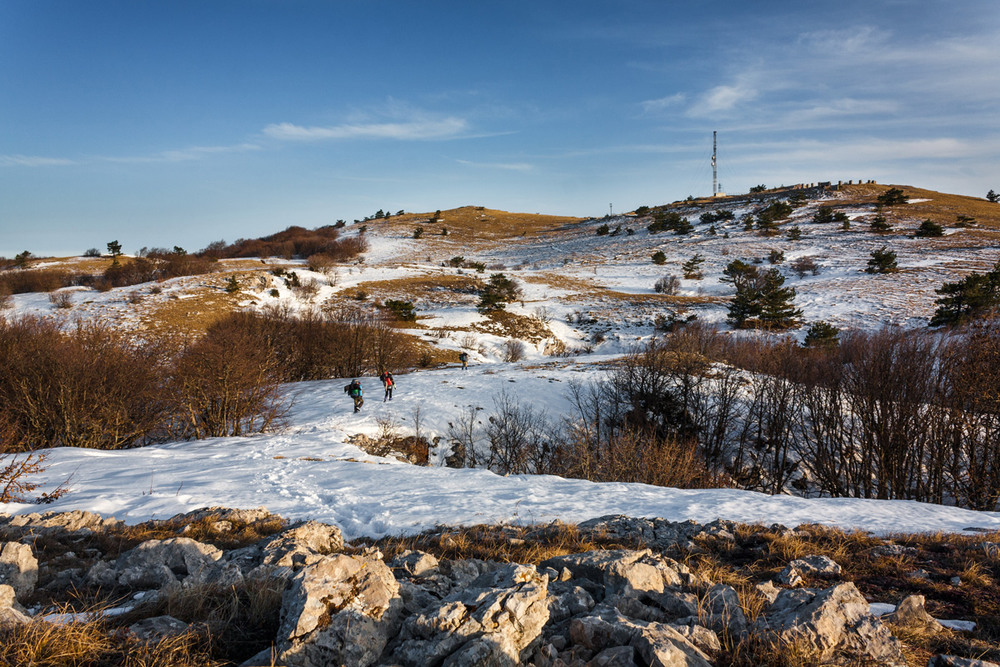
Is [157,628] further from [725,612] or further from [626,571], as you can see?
[725,612]

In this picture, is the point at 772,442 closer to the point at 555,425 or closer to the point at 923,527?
the point at 555,425

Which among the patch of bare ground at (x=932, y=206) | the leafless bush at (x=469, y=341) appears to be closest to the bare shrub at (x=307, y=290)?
the leafless bush at (x=469, y=341)

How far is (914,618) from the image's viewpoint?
365 centimetres

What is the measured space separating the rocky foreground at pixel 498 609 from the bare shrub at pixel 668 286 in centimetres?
4563

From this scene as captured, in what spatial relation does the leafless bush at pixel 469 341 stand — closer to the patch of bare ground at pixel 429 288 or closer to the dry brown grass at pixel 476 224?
the patch of bare ground at pixel 429 288

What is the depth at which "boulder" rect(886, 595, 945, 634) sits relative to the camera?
362cm

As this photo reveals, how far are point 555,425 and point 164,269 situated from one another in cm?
4168

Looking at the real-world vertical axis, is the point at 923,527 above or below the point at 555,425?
above

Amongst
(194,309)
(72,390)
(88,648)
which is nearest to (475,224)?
(194,309)

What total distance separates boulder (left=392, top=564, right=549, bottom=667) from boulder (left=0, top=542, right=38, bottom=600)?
11.4ft

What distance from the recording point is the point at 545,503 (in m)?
8.86

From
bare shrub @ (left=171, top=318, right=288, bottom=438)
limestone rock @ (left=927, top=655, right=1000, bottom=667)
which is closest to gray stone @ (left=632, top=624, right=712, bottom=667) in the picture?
limestone rock @ (left=927, top=655, right=1000, bottom=667)

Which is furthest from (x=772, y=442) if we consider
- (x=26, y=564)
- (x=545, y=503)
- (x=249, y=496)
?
(x=26, y=564)

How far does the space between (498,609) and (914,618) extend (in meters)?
3.43
